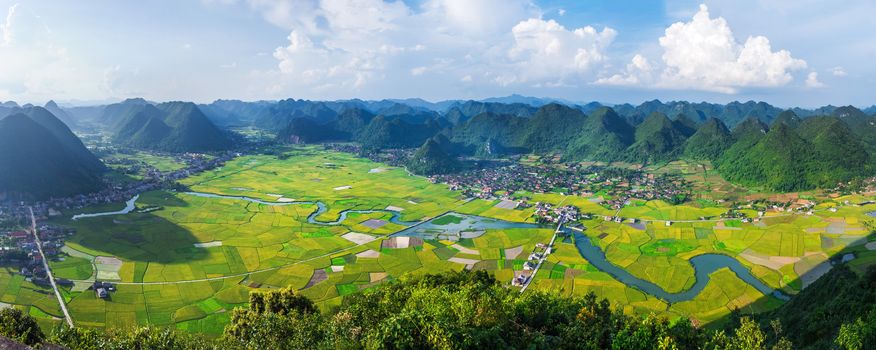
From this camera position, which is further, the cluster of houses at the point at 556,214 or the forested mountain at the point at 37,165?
the forested mountain at the point at 37,165

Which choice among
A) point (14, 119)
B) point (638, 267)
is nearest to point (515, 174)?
point (638, 267)

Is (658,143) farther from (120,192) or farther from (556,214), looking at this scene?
(120,192)

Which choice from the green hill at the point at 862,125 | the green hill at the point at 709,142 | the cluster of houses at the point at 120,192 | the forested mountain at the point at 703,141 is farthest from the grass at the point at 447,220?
the green hill at the point at 862,125

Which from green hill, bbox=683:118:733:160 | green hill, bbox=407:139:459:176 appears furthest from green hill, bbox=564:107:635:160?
green hill, bbox=407:139:459:176

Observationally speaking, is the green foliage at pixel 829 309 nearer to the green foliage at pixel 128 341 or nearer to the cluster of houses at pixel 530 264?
the cluster of houses at pixel 530 264

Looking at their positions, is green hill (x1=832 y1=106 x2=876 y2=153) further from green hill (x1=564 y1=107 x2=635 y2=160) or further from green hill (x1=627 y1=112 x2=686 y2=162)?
green hill (x1=564 y1=107 x2=635 y2=160)

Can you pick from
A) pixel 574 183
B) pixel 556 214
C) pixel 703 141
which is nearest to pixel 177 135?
pixel 574 183
